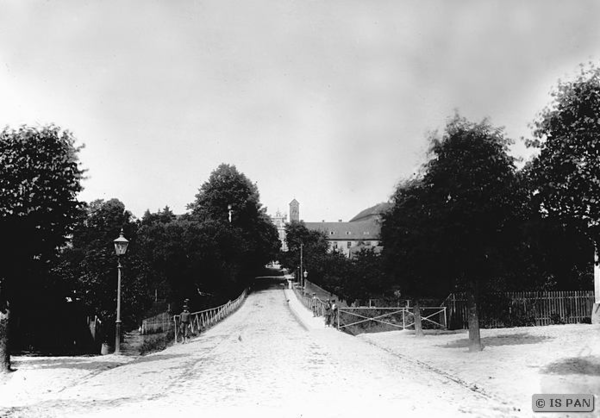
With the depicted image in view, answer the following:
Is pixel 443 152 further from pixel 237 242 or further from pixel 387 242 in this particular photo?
pixel 237 242

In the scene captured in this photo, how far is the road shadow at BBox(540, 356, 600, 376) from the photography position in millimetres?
10164

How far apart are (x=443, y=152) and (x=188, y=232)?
38925 mm

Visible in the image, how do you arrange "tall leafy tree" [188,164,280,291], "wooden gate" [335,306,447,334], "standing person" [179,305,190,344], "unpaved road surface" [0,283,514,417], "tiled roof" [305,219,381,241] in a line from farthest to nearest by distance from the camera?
"tiled roof" [305,219,381,241] < "tall leafy tree" [188,164,280,291] < "wooden gate" [335,306,447,334] < "standing person" [179,305,190,344] < "unpaved road surface" [0,283,514,417]

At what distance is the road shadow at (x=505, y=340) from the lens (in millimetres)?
16630

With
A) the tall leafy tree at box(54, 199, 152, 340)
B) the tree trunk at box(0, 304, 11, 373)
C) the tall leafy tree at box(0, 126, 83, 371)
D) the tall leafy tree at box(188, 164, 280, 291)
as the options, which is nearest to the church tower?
the tall leafy tree at box(188, 164, 280, 291)

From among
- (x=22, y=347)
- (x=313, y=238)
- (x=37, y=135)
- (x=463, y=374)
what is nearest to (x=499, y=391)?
(x=463, y=374)

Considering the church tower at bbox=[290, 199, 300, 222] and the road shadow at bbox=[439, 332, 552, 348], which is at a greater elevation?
the church tower at bbox=[290, 199, 300, 222]

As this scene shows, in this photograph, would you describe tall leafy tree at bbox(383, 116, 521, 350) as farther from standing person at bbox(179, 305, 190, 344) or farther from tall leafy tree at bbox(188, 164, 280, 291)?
tall leafy tree at bbox(188, 164, 280, 291)

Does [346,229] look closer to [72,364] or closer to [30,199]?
[72,364]

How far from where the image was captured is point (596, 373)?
989 centimetres

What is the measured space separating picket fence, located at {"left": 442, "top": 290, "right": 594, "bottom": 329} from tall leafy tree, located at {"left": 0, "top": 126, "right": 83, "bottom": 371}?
19182 mm

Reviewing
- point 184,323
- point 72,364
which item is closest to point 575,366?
point 72,364

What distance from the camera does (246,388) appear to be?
923 centimetres

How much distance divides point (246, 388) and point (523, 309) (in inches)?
826
